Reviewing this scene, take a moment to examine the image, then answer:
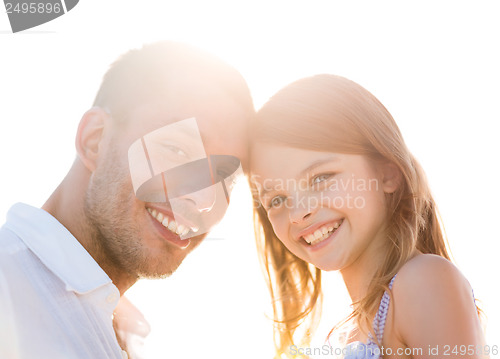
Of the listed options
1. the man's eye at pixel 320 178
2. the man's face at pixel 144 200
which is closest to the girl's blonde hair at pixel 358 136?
the man's eye at pixel 320 178

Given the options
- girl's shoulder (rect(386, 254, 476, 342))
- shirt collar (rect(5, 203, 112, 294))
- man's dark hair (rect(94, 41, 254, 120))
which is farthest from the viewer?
man's dark hair (rect(94, 41, 254, 120))

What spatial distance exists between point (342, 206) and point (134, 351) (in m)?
1.45

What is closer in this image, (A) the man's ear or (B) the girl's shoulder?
(B) the girl's shoulder

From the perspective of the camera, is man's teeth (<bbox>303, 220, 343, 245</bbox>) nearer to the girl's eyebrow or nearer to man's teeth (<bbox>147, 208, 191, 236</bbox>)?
the girl's eyebrow

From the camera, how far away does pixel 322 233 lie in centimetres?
231

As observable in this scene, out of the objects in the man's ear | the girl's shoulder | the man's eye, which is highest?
the man's ear

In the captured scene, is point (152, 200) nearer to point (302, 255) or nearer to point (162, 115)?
point (162, 115)

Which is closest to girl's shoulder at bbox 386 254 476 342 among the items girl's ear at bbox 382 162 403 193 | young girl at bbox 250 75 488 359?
young girl at bbox 250 75 488 359

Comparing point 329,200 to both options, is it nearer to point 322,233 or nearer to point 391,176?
point 322,233

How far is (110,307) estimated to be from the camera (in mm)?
2135

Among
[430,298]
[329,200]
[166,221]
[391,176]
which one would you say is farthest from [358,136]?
[166,221]

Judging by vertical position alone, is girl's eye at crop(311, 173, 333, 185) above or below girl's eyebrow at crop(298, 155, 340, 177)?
below

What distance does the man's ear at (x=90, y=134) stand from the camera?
2499 millimetres

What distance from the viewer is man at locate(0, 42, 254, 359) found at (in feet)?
7.07
